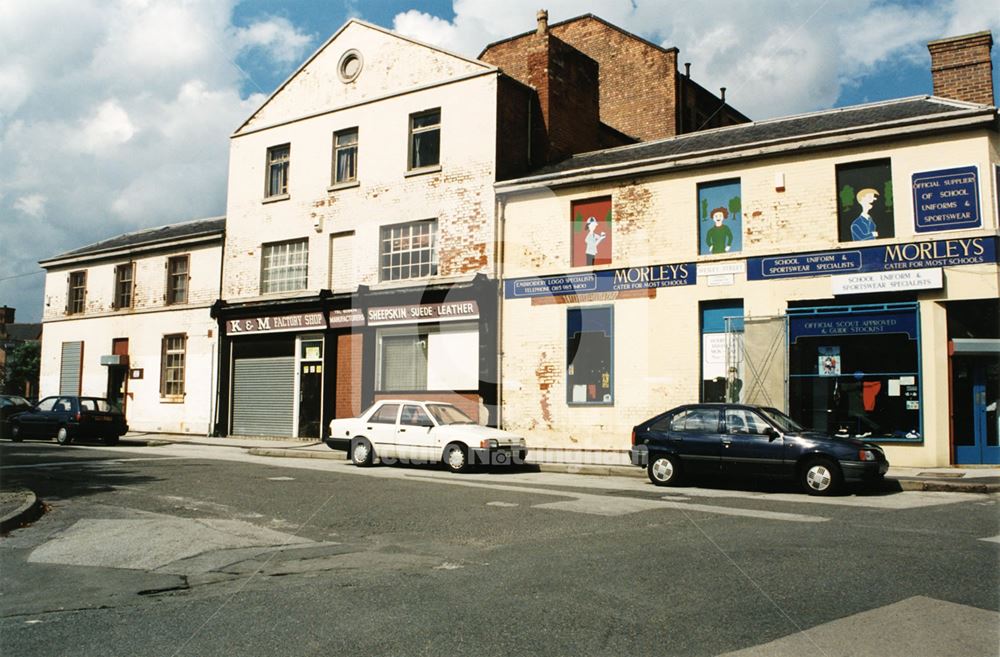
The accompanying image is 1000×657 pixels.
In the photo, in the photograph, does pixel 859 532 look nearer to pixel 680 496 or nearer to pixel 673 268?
pixel 680 496

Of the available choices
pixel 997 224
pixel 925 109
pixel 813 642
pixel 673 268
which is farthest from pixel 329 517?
pixel 925 109

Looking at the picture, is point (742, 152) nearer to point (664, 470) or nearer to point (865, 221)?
point (865, 221)

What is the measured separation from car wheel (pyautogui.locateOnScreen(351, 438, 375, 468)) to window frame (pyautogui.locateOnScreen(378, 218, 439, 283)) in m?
6.69

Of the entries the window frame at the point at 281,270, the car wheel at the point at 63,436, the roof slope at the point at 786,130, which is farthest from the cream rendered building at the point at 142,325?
the roof slope at the point at 786,130

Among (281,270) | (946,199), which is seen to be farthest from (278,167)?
(946,199)

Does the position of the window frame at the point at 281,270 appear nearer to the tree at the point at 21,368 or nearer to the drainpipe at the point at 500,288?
the drainpipe at the point at 500,288

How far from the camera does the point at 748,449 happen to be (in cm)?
1291

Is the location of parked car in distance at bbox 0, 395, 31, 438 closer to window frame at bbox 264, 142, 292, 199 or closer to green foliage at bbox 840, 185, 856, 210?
window frame at bbox 264, 142, 292, 199

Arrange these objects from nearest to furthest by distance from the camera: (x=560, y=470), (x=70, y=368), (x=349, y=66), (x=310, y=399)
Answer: (x=560, y=470), (x=310, y=399), (x=349, y=66), (x=70, y=368)

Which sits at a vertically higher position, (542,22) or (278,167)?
(542,22)

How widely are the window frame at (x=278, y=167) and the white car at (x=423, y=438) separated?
11681 millimetres

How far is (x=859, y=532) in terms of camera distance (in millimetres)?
8523

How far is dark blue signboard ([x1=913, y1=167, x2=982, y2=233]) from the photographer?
15562 millimetres

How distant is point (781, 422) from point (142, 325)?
24.0 meters
